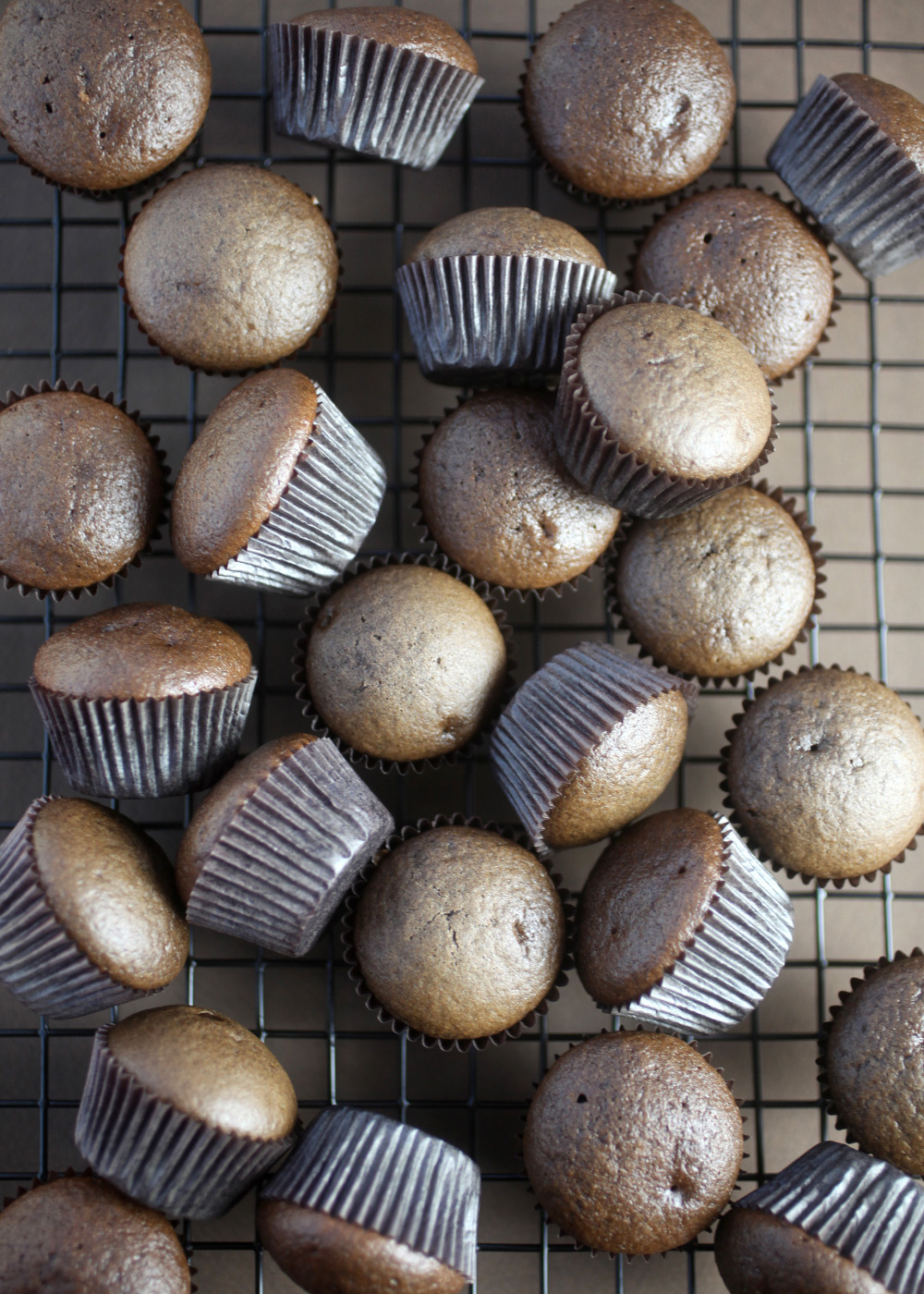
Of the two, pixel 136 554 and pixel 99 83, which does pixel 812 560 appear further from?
pixel 99 83

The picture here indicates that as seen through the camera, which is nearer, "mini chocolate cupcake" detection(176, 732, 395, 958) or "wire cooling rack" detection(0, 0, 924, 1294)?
"mini chocolate cupcake" detection(176, 732, 395, 958)

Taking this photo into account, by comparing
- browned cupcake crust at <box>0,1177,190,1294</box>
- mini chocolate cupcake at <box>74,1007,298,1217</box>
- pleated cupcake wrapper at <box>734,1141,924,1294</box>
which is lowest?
browned cupcake crust at <box>0,1177,190,1294</box>

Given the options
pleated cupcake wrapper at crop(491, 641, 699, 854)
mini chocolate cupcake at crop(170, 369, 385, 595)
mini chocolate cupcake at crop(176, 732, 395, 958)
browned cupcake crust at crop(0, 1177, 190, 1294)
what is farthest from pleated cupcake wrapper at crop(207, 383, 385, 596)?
browned cupcake crust at crop(0, 1177, 190, 1294)

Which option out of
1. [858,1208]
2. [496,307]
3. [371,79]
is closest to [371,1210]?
[858,1208]

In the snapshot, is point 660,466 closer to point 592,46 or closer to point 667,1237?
point 592,46

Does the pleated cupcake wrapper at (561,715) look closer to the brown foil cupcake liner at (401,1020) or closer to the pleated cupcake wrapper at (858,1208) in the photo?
the brown foil cupcake liner at (401,1020)

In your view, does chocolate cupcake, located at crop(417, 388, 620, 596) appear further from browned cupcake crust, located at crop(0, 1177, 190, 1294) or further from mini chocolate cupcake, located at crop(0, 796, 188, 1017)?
browned cupcake crust, located at crop(0, 1177, 190, 1294)

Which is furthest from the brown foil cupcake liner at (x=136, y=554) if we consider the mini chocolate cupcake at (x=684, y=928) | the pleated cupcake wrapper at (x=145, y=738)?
the mini chocolate cupcake at (x=684, y=928)
